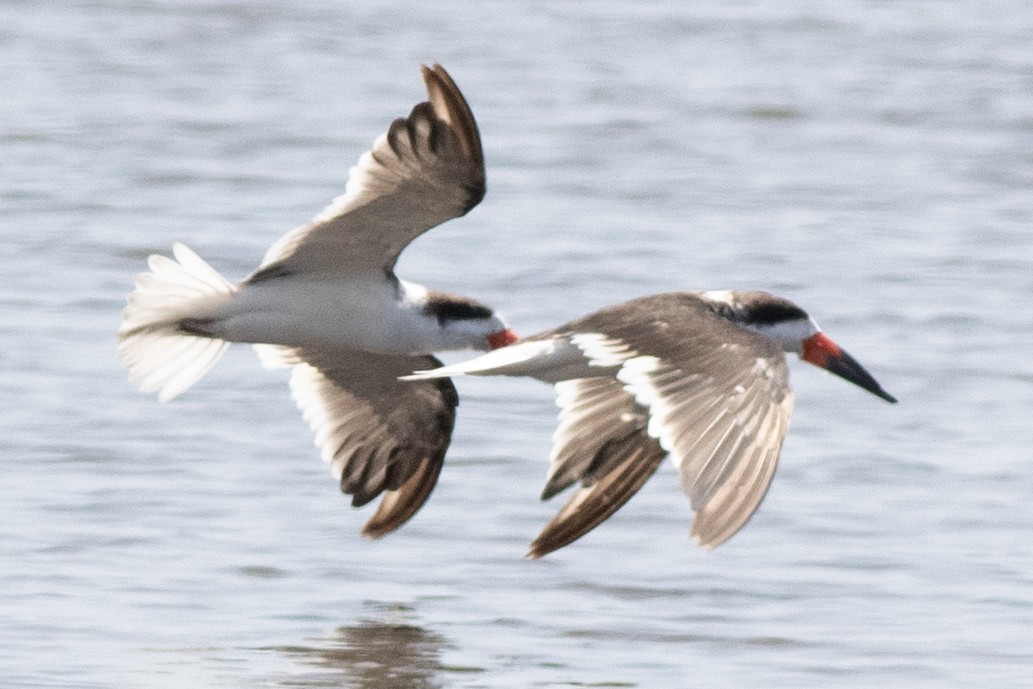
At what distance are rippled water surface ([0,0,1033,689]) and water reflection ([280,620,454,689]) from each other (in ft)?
0.05

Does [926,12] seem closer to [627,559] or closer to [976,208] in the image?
[976,208]

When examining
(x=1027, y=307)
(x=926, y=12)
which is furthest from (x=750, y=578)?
(x=926, y=12)

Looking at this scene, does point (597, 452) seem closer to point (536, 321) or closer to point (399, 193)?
point (399, 193)

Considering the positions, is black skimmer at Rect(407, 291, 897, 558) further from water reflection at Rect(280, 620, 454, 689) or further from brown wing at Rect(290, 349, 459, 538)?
water reflection at Rect(280, 620, 454, 689)

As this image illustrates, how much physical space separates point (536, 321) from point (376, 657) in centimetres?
375

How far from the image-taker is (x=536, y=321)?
32.0 feet

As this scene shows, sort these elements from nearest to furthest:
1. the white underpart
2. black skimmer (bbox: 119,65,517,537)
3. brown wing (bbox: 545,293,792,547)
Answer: brown wing (bbox: 545,293,792,547) → the white underpart → black skimmer (bbox: 119,65,517,537)

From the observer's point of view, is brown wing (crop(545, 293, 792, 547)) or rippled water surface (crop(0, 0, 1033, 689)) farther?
rippled water surface (crop(0, 0, 1033, 689))

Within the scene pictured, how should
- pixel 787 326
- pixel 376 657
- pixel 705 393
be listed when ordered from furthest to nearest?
pixel 787 326
pixel 376 657
pixel 705 393

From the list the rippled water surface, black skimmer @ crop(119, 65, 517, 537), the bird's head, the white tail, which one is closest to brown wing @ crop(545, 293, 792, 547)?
the bird's head

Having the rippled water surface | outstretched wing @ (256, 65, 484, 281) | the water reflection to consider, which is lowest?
the rippled water surface

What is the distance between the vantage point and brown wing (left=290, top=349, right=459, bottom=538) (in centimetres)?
691

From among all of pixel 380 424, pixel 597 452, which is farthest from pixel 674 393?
pixel 380 424

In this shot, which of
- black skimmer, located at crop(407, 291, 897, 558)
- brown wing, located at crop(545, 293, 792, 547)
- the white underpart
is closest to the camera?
brown wing, located at crop(545, 293, 792, 547)
